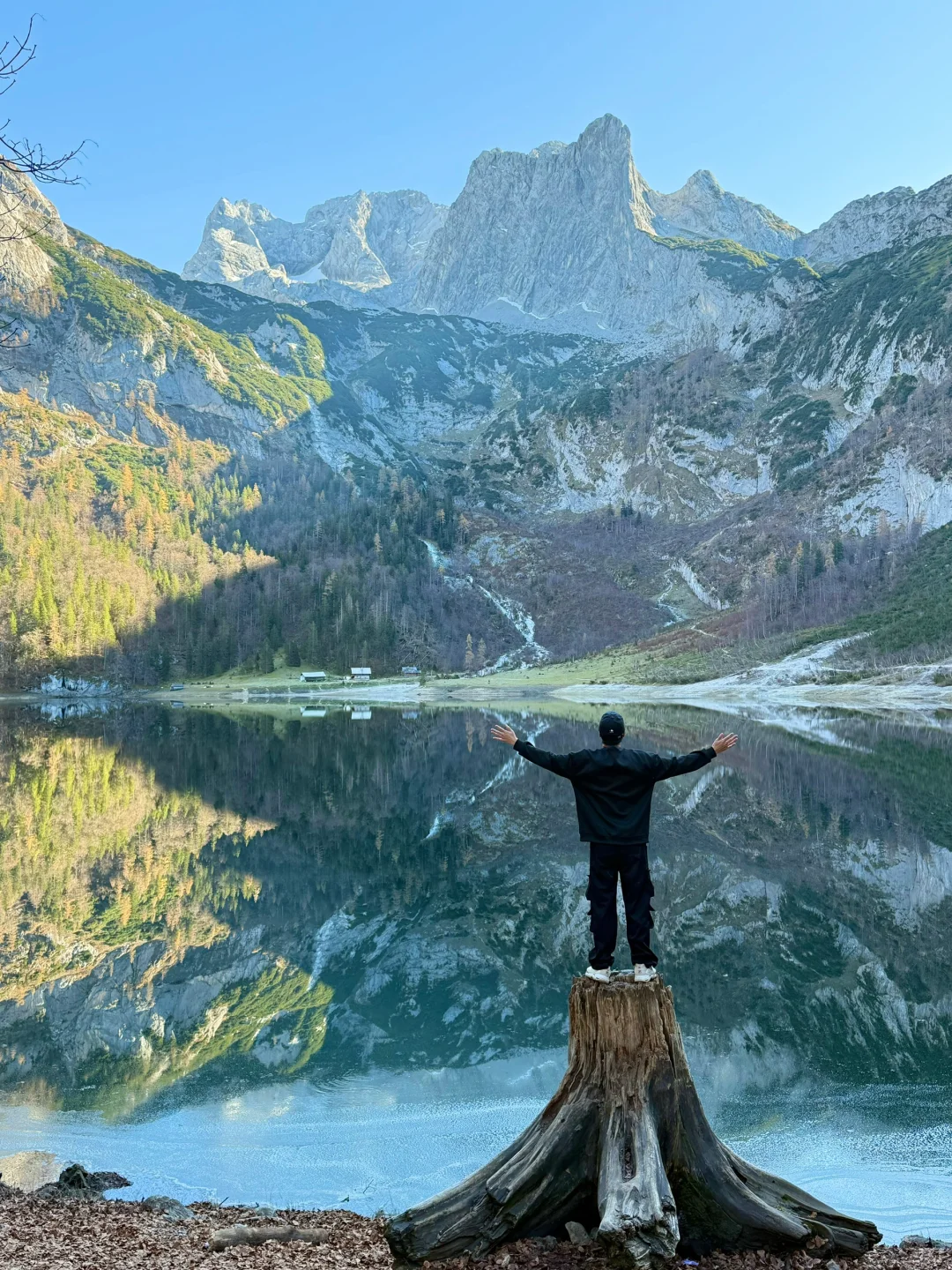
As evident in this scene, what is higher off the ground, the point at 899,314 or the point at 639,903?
the point at 899,314

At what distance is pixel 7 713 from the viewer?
9969 centimetres

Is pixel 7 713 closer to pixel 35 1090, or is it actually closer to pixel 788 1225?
pixel 35 1090

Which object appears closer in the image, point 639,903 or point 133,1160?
point 639,903

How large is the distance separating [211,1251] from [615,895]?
4150mm

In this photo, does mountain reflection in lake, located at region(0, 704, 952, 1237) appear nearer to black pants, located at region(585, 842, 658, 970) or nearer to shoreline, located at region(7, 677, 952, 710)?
black pants, located at region(585, 842, 658, 970)

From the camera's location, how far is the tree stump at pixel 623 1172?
5.86 m

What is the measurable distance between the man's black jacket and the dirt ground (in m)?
2.79

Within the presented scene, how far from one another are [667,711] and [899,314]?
15523cm

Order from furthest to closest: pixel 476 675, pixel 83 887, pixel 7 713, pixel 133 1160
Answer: pixel 476 675
pixel 7 713
pixel 83 887
pixel 133 1160

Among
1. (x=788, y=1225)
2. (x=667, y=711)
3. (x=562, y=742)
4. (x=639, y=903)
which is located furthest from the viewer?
(x=667, y=711)

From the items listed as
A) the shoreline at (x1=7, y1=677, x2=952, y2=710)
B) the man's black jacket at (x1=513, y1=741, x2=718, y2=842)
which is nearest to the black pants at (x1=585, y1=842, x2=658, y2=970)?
the man's black jacket at (x1=513, y1=741, x2=718, y2=842)

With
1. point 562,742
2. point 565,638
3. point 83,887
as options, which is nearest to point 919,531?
point 565,638

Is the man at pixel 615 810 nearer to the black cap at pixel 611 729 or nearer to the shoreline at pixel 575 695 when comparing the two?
the black cap at pixel 611 729

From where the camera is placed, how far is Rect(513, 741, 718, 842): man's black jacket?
689 cm
